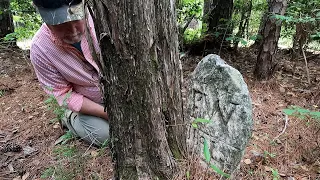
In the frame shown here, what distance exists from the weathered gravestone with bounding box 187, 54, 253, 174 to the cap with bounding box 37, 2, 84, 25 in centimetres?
98

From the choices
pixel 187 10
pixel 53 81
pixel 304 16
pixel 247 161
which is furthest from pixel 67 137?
pixel 187 10

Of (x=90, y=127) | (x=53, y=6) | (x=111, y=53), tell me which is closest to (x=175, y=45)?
(x=111, y=53)

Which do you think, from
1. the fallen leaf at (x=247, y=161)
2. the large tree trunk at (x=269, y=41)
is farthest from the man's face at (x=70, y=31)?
the large tree trunk at (x=269, y=41)

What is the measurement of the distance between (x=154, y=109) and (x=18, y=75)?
4.58m

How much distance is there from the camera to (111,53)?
55.9 inches

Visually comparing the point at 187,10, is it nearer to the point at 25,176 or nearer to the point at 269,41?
the point at 269,41

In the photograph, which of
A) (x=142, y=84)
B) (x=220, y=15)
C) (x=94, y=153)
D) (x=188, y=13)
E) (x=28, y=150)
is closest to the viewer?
(x=142, y=84)

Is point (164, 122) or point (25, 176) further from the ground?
point (164, 122)

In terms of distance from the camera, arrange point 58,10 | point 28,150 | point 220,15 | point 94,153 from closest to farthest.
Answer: point 58,10, point 94,153, point 28,150, point 220,15

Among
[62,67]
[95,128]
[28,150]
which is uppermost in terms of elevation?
[62,67]

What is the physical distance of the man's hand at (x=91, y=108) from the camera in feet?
8.51

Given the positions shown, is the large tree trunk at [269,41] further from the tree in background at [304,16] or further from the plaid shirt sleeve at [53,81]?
the plaid shirt sleeve at [53,81]

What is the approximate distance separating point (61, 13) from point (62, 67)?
641 mm

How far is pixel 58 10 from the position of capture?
1.83m
